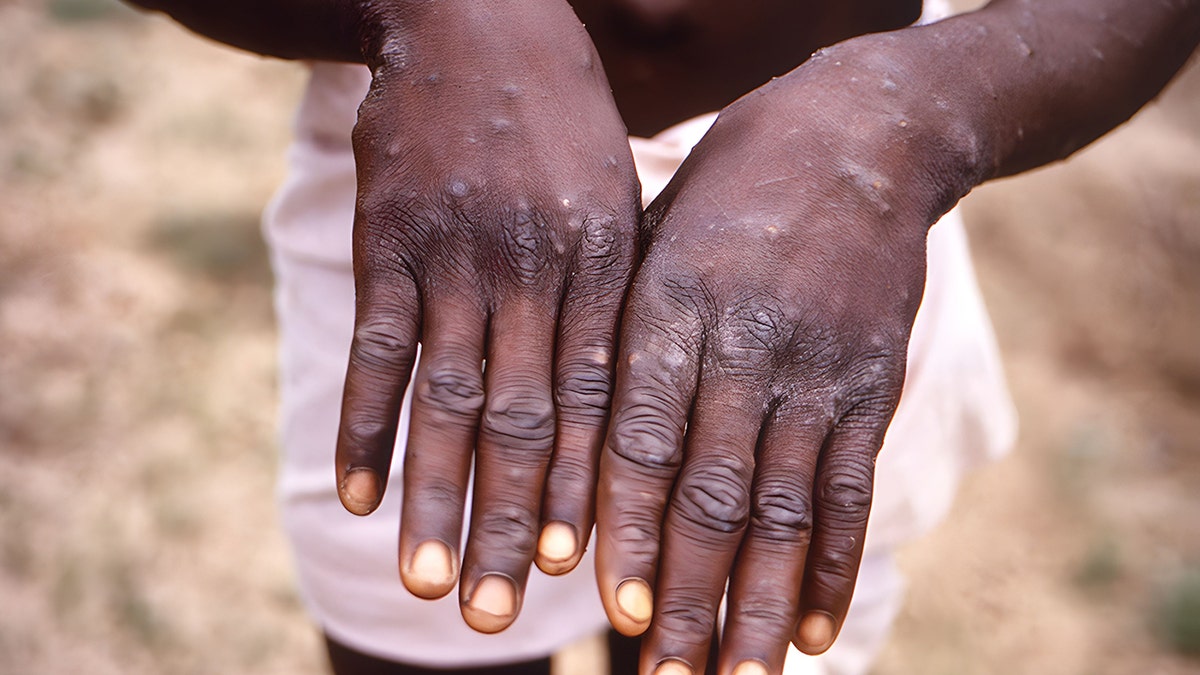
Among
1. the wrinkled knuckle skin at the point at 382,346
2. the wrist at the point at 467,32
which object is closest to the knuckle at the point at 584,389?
the wrinkled knuckle skin at the point at 382,346

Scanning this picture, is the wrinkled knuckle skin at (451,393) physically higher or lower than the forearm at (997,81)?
lower

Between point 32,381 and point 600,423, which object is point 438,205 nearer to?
point 600,423

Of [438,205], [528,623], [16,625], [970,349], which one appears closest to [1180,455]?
[970,349]

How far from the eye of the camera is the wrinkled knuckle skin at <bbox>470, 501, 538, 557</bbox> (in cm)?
63

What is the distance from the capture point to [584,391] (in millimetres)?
665

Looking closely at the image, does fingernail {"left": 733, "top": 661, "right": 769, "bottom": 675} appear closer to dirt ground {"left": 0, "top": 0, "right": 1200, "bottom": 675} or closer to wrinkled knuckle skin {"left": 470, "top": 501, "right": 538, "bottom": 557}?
wrinkled knuckle skin {"left": 470, "top": 501, "right": 538, "bottom": 557}

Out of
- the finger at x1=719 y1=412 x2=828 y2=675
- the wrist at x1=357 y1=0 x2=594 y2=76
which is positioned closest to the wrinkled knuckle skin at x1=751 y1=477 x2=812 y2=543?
the finger at x1=719 y1=412 x2=828 y2=675

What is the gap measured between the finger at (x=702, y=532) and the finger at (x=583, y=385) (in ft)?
0.20

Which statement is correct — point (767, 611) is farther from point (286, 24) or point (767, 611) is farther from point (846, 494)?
point (286, 24)

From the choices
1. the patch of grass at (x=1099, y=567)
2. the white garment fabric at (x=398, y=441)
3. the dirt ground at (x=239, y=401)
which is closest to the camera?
the white garment fabric at (x=398, y=441)

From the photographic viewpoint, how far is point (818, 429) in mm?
673

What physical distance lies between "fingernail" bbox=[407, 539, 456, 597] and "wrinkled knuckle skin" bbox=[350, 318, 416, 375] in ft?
0.41

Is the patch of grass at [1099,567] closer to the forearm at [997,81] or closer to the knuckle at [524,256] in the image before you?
the forearm at [997,81]

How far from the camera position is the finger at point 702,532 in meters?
0.63
